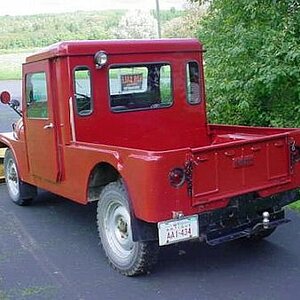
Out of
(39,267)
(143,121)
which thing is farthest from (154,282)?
(143,121)

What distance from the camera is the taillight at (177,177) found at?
4.25 metres

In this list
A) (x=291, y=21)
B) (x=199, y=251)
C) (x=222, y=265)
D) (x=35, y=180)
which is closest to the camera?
(x=222, y=265)

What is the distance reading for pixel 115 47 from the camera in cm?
584

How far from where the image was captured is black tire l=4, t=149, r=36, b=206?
7227 millimetres

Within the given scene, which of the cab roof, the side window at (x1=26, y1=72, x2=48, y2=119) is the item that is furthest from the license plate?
the side window at (x1=26, y1=72, x2=48, y2=119)

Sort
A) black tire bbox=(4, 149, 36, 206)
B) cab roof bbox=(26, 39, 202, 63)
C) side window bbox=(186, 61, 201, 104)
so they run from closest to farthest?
cab roof bbox=(26, 39, 202, 63) < side window bbox=(186, 61, 201, 104) < black tire bbox=(4, 149, 36, 206)

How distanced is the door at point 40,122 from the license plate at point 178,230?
179 centimetres

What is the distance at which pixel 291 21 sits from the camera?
26.6 ft

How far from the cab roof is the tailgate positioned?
1839mm

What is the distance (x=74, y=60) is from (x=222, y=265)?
2.46 m

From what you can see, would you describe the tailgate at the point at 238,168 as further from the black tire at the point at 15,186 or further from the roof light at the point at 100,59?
the black tire at the point at 15,186

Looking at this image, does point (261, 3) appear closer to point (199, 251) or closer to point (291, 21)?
point (291, 21)

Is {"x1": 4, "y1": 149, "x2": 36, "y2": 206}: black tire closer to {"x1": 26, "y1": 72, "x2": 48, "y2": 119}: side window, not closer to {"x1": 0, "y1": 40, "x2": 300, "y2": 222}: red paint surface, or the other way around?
{"x1": 0, "y1": 40, "x2": 300, "y2": 222}: red paint surface

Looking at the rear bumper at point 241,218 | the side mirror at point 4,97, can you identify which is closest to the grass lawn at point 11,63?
the side mirror at point 4,97
